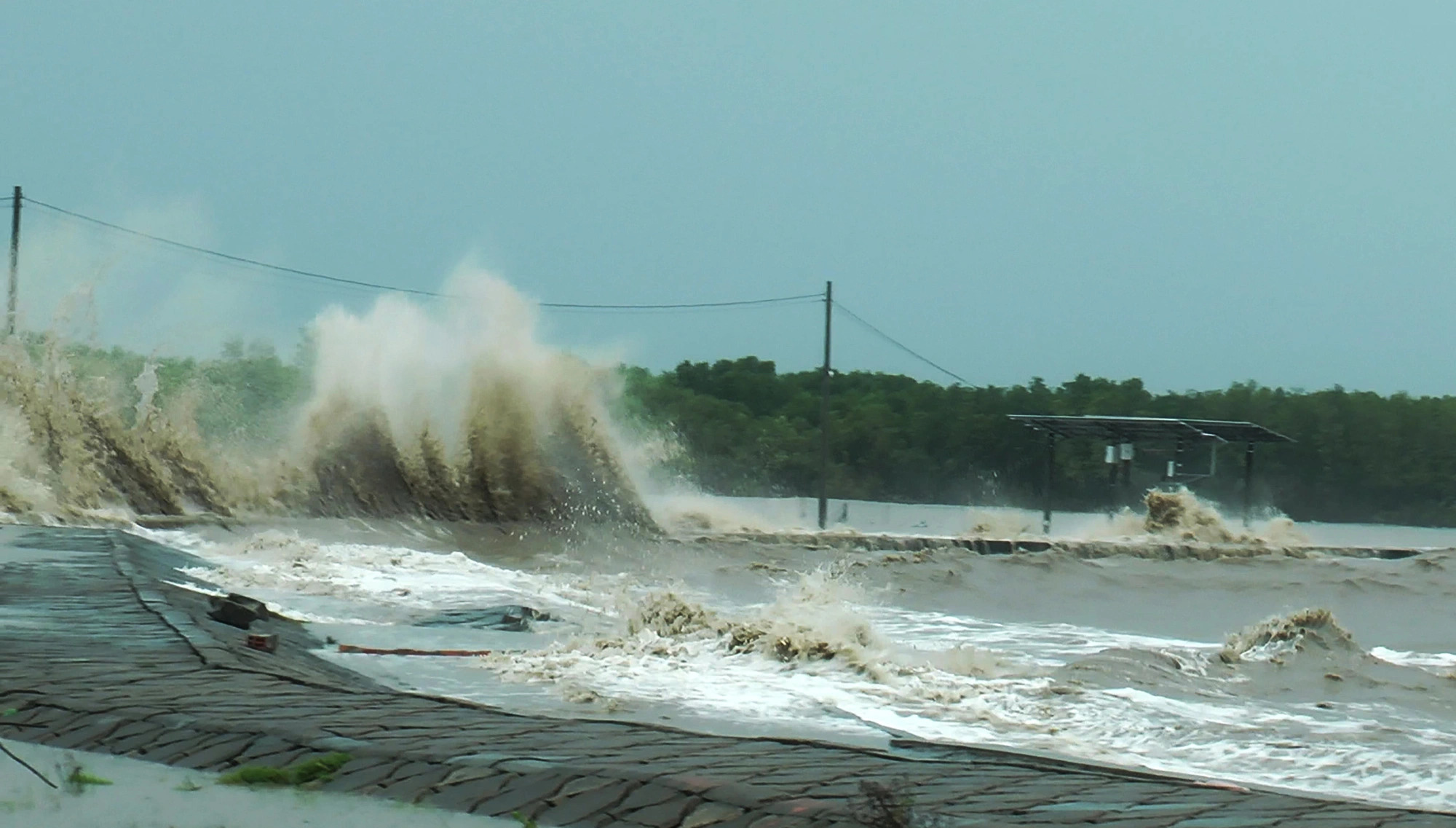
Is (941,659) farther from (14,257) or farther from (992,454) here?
A: (992,454)

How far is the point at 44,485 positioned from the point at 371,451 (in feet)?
26.8

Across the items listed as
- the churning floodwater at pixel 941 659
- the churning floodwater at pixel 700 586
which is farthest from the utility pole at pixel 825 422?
the churning floodwater at pixel 941 659

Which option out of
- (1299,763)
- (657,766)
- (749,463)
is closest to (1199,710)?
A: (1299,763)

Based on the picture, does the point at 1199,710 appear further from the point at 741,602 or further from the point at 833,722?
the point at 741,602

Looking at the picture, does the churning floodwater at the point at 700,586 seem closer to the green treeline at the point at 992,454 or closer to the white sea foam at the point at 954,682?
the white sea foam at the point at 954,682

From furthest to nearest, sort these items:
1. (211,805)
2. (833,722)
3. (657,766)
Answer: (833,722) < (657,766) < (211,805)

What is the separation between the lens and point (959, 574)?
23.2 m

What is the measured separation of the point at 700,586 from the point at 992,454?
2043 inches

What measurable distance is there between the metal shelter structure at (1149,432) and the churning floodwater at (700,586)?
229 cm

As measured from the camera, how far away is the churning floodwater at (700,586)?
29.1ft

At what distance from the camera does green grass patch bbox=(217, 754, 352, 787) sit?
4.45 meters

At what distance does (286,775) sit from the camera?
4477 millimetres

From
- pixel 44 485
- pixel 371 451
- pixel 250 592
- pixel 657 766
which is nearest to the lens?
pixel 657 766

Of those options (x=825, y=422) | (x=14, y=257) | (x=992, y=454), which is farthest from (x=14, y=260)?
(x=992, y=454)
